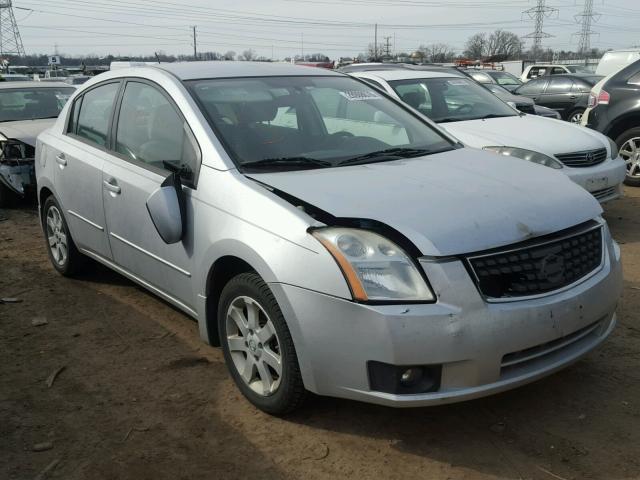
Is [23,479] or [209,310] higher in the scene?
[209,310]

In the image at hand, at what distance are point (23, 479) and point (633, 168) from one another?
8179 millimetres

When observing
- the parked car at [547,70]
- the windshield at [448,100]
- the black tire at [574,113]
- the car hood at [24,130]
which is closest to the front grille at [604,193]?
the windshield at [448,100]

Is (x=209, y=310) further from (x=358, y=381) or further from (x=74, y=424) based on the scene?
(x=358, y=381)

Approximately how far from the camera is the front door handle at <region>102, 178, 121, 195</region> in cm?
401

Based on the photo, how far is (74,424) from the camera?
316cm

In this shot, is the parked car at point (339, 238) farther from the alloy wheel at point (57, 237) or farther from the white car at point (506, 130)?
the white car at point (506, 130)

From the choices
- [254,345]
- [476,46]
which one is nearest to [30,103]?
[254,345]

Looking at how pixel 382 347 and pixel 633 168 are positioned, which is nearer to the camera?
pixel 382 347

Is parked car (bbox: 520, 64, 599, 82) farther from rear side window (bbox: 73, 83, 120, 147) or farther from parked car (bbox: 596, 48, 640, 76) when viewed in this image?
rear side window (bbox: 73, 83, 120, 147)

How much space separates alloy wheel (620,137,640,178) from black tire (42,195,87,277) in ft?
22.6

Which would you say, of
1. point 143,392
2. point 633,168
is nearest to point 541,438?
point 143,392

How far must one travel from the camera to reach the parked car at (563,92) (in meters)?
15.4

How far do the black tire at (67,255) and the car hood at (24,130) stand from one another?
2.90 meters

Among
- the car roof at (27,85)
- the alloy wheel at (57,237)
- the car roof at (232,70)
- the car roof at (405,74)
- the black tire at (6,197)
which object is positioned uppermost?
the car roof at (232,70)
